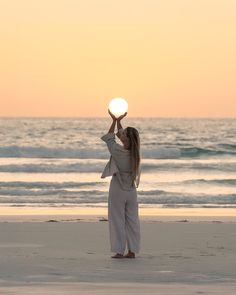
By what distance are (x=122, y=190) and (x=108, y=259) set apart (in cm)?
72

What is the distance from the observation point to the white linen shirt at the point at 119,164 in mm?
11312

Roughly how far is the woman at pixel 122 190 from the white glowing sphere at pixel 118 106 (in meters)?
0.45

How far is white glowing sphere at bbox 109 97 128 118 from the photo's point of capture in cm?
1073

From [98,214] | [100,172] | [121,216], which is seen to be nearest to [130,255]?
[121,216]

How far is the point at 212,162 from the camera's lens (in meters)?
45.9

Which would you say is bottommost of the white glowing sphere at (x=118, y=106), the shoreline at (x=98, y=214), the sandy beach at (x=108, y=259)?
the shoreline at (x=98, y=214)

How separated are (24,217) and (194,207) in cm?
532

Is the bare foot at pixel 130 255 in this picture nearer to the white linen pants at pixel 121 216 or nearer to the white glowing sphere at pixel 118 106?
the white linen pants at pixel 121 216

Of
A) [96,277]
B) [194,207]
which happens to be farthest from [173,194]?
[96,277]

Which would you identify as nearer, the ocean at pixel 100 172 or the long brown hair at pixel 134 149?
the long brown hair at pixel 134 149

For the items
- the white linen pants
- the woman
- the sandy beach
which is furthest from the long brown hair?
the sandy beach

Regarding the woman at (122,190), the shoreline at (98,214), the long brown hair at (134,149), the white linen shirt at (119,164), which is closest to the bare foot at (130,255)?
the woman at (122,190)

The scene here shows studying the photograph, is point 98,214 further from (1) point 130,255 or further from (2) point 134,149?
(2) point 134,149

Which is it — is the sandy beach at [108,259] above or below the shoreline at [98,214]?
above
